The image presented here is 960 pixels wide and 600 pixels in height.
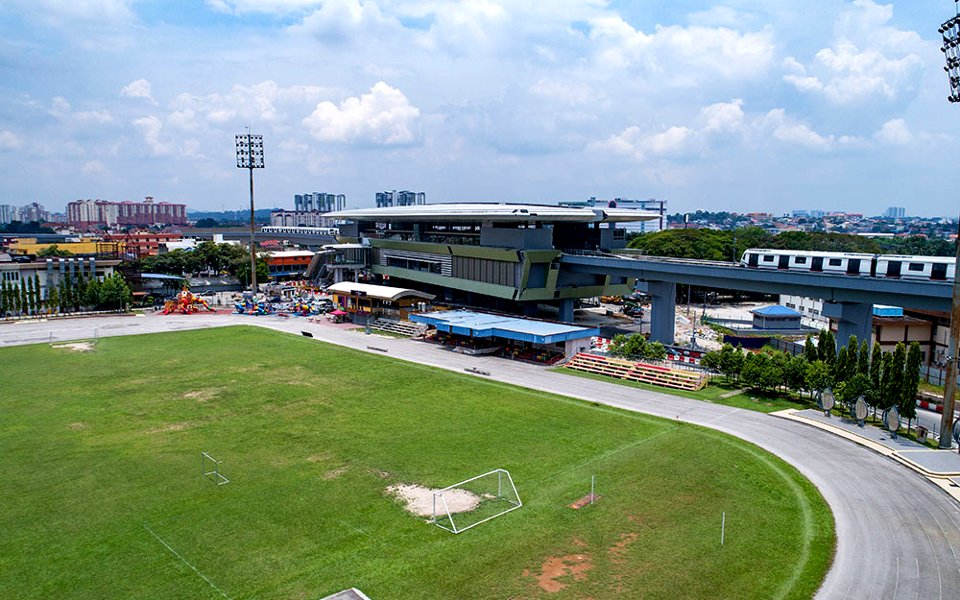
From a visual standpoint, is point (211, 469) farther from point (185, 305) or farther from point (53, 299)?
point (53, 299)

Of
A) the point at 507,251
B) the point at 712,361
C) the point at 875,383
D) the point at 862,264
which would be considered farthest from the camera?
the point at 507,251

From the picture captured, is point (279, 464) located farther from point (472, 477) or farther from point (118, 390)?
point (118, 390)

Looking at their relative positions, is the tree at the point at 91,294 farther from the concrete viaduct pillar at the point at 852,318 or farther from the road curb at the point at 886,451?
the concrete viaduct pillar at the point at 852,318

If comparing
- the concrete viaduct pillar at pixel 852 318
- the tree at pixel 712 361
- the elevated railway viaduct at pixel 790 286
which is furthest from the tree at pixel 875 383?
the concrete viaduct pillar at pixel 852 318

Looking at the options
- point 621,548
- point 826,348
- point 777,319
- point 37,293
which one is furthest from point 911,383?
point 37,293

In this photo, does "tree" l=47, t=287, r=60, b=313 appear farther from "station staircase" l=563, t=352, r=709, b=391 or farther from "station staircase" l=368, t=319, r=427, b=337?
"station staircase" l=563, t=352, r=709, b=391

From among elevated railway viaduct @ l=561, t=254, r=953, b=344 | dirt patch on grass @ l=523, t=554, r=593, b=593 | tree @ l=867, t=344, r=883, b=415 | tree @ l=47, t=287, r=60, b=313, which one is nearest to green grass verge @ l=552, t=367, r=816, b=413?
tree @ l=867, t=344, r=883, b=415
